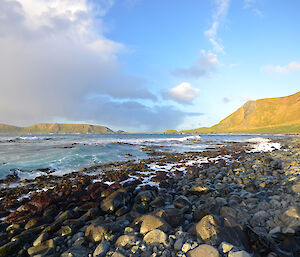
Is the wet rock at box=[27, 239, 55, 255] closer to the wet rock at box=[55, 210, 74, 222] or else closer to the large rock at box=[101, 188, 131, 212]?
the wet rock at box=[55, 210, 74, 222]

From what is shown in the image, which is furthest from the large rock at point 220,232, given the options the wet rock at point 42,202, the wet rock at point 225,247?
the wet rock at point 42,202

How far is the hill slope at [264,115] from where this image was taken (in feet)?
474

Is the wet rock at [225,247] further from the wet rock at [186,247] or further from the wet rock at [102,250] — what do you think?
the wet rock at [102,250]

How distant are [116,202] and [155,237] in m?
2.63

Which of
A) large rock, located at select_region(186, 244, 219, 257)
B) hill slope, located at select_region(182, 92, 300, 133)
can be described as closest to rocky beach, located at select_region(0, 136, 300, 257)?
large rock, located at select_region(186, 244, 219, 257)

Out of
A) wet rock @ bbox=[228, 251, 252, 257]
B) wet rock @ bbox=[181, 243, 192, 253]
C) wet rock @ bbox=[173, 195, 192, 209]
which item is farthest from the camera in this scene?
wet rock @ bbox=[173, 195, 192, 209]

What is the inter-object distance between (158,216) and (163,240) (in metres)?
0.75

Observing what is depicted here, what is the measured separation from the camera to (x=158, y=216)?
159 inches

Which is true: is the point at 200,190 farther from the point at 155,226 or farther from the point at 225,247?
the point at 225,247

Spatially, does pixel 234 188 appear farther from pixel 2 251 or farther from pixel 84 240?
pixel 2 251

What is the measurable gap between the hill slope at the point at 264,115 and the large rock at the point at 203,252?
160443 mm

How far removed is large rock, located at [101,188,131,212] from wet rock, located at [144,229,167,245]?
2.34 m

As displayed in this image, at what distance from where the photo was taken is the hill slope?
5694 inches

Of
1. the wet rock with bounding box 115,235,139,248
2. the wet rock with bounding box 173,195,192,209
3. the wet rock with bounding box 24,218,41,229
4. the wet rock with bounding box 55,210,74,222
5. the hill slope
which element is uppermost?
the hill slope
